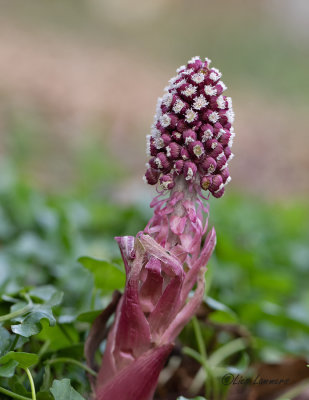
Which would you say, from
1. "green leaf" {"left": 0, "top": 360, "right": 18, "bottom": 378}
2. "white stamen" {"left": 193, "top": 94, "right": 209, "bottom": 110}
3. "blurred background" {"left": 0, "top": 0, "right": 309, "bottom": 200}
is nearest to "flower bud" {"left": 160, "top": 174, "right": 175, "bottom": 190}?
"white stamen" {"left": 193, "top": 94, "right": 209, "bottom": 110}

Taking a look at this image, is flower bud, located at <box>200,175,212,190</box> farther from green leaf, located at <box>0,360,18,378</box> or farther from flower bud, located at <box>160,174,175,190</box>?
green leaf, located at <box>0,360,18,378</box>

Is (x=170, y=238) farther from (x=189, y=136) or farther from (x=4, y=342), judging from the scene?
(x=4, y=342)

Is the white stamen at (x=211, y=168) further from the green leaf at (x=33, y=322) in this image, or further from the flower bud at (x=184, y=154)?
the green leaf at (x=33, y=322)

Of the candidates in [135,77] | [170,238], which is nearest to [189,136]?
[170,238]

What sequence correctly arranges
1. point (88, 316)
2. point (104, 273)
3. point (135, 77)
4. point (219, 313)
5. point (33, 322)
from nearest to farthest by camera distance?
point (33, 322)
point (88, 316)
point (104, 273)
point (219, 313)
point (135, 77)

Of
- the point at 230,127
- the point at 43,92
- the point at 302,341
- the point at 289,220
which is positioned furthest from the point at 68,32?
the point at 230,127

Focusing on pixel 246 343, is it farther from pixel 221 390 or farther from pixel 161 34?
pixel 161 34

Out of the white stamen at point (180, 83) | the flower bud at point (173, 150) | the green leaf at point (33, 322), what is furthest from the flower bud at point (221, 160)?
the green leaf at point (33, 322)
